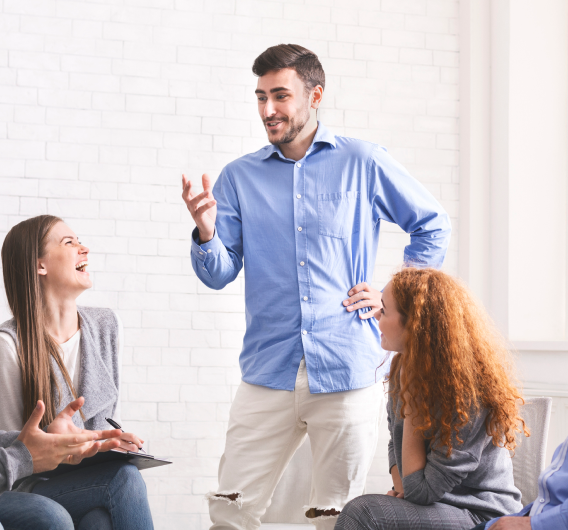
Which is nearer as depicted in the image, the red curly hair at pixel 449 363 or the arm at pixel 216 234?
Answer: the red curly hair at pixel 449 363

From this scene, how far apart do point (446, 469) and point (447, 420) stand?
0.10 m

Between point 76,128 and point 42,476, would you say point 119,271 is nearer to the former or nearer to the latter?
point 76,128

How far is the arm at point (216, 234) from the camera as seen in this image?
6.15 ft

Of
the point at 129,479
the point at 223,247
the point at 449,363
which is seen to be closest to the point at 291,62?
the point at 223,247

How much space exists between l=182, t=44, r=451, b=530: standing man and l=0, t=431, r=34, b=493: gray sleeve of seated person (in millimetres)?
630

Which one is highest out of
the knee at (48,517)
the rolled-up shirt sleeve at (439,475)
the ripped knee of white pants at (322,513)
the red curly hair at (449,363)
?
the red curly hair at (449,363)

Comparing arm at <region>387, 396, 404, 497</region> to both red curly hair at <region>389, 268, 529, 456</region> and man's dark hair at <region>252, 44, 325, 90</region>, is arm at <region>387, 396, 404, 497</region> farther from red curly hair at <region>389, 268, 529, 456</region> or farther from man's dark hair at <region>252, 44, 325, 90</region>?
man's dark hair at <region>252, 44, 325, 90</region>

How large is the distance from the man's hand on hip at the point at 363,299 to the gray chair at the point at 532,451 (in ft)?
1.63

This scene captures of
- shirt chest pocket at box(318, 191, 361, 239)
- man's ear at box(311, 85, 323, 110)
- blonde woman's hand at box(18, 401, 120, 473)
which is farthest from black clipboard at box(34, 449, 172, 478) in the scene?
man's ear at box(311, 85, 323, 110)

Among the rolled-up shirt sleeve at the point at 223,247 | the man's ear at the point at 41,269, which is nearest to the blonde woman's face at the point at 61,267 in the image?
the man's ear at the point at 41,269

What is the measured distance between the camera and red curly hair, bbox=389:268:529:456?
1.50 m

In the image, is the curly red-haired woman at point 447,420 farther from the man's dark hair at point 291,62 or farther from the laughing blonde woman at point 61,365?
the man's dark hair at point 291,62

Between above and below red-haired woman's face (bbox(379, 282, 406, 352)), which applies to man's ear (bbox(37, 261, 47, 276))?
above

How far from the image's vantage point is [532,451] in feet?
6.19
